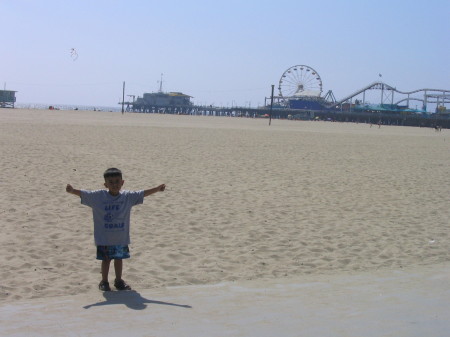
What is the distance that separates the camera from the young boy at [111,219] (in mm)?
4398

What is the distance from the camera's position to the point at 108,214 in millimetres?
4406

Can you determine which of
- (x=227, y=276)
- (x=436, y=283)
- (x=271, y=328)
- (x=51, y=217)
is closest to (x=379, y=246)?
(x=436, y=283)

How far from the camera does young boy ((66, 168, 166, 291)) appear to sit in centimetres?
440

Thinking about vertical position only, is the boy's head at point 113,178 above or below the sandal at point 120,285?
above

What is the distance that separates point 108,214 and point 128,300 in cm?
66

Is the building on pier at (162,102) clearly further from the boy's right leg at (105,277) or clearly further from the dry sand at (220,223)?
the boy's right leg at (105,277)

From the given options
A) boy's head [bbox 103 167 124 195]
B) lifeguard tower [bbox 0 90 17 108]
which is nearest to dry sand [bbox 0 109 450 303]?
boy's head [bbox 103 167 124 195]

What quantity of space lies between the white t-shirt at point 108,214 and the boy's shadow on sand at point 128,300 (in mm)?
378

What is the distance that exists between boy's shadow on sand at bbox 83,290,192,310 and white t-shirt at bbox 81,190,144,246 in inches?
14.9

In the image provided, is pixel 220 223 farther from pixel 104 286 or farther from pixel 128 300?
pixel 128 300

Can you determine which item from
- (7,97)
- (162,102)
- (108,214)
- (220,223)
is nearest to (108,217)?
(108,214)

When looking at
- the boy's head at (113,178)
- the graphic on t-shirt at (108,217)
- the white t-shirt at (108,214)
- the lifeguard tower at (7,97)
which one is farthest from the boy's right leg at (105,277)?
the lifeguard tower at (7,97)

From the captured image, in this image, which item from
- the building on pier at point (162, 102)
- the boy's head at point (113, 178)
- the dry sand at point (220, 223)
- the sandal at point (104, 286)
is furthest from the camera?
the building on pier at point (162, 102)

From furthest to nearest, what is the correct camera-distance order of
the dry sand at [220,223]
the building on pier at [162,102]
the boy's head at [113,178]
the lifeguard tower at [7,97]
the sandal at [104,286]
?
the building on pier at [162,102]
the lifeguard tower at [7,97]
the dry sand at [220,223]
the sandal at [104,286]
the boy's head at [113,178]
